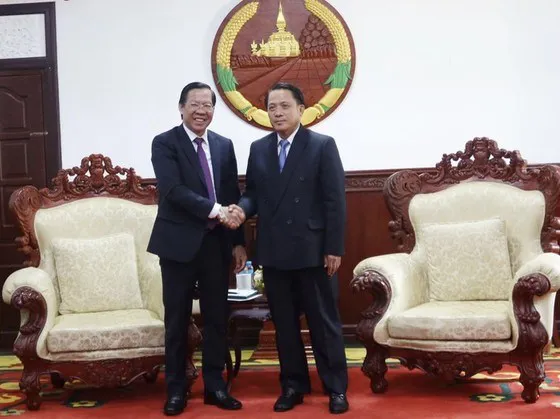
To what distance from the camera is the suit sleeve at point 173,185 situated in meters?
3.38

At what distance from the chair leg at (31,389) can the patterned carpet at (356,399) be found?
4cm

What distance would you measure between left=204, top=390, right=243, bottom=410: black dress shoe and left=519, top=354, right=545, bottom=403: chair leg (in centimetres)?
123

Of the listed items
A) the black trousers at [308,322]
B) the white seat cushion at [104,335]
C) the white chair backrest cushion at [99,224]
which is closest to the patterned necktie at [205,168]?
the black trousers at [308,322]

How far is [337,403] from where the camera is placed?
3.43 meters

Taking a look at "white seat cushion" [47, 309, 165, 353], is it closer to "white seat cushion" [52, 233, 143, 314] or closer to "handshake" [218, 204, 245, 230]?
"white seat cushion" [52, 233, 143, 314]

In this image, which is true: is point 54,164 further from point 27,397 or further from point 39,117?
point 27,397

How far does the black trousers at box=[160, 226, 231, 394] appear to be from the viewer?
3.50m

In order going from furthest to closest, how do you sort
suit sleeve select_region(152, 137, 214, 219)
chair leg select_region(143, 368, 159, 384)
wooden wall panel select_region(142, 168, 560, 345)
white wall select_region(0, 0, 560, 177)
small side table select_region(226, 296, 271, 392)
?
wooden wall panel select_region(142, 168, 560, 345), white wall select_region(0, 0, 560, 177), chair leg select_region(143, 368, 159, 384), small side table select_region(226, 296, 271, 392), suit sleeve select_region(152, 137, 214, 219)

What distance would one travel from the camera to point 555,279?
3.48 m

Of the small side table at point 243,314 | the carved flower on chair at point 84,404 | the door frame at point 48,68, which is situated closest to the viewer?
the carved flower on chair at point 84,404

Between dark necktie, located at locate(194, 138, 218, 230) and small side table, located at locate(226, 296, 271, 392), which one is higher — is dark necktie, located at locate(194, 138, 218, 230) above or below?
above

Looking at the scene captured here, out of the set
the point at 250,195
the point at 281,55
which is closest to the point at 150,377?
the point at 250,195

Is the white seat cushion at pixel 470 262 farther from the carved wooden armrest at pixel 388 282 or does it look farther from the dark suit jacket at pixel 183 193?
the dark suit jacket at pixel 183 193

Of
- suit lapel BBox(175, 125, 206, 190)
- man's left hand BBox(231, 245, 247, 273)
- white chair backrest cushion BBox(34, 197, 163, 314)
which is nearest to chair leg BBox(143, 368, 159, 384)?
white chair backrest cushion BBox(34, 197, 163, 314)
